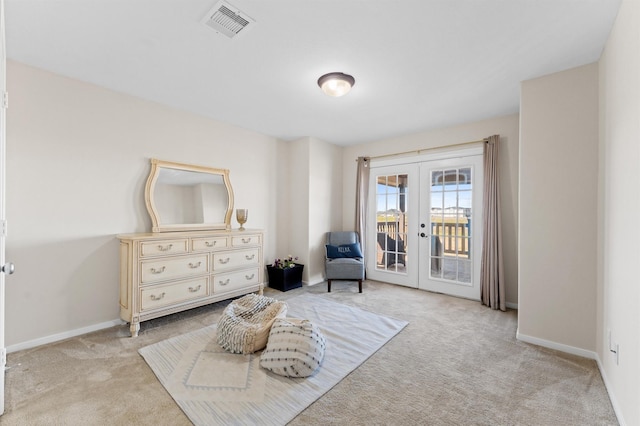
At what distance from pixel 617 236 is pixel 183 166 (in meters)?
4.01

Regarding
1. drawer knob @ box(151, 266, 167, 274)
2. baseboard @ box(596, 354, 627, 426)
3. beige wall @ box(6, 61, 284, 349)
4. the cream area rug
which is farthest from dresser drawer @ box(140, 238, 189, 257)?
baseboard @ box(596, 354, 627, 426)

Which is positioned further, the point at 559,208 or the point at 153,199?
the point at 153,199

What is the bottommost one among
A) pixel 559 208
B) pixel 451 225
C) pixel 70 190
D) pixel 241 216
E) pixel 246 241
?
pixel 246 241

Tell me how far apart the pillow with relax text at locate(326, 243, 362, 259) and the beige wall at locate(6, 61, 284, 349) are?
2.51 meters

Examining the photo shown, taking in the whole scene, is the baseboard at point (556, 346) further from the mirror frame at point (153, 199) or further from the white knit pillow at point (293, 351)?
the mirror frame at point (153, 199)

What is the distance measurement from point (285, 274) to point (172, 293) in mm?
1643

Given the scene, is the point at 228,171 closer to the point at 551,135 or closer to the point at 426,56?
the point at 426,56

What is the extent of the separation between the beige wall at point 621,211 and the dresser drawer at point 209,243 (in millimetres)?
3381

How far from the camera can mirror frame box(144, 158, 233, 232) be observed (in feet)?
10.0

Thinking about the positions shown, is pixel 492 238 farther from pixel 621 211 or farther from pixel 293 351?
pixel 293 351

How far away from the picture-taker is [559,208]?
2.36 m

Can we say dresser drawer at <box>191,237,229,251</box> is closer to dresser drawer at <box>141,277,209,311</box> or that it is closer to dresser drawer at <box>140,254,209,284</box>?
dresser drawer at <box>140,254,209,284</box>

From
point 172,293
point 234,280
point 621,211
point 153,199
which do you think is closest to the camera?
point 621,211

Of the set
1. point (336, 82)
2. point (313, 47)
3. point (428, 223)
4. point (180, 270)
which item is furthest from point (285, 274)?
point (313, 47)
